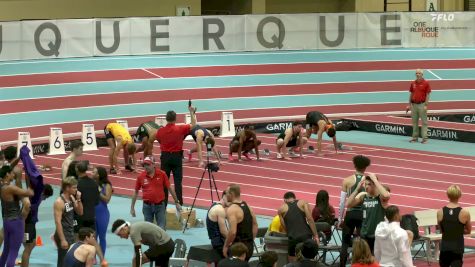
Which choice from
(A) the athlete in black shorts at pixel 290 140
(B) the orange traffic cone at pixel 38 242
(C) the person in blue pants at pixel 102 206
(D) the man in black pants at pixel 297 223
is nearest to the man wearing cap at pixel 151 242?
(D) the man in black pants at pixel 297 223

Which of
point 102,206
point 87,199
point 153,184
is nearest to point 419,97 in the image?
point 153,184

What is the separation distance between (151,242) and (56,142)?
13.2m

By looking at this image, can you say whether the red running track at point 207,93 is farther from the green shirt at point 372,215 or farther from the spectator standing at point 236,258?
the spectator standing at point 236,258

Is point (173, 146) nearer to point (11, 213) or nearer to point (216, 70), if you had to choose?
point (11, 213)

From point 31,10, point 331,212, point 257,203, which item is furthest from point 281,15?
point 331,212

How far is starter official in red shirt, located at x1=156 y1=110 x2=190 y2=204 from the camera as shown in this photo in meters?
21.1

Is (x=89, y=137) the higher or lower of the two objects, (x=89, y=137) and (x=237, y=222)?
the higher

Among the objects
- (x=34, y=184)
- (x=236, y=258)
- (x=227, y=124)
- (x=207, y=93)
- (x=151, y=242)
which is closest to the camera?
(x=236, y=258)

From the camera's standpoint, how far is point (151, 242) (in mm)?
15523

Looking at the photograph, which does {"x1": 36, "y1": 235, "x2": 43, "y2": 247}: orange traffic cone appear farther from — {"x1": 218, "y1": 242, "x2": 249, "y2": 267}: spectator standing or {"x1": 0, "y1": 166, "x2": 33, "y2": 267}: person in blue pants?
{"x1": 218, "y1": 242, "x2": 249, "y2": 267}: spectator standing

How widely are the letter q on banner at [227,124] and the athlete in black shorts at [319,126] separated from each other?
10.1 ft

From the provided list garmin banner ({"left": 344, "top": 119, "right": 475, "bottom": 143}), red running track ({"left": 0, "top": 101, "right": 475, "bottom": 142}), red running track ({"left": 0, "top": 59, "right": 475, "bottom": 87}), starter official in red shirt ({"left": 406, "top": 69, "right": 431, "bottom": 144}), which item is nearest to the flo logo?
red running track ({"left": 0, "top": 59, "right": 475, "bottom": 87})

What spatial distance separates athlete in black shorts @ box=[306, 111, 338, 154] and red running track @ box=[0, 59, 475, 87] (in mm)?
7307

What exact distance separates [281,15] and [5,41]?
8.89 meters
